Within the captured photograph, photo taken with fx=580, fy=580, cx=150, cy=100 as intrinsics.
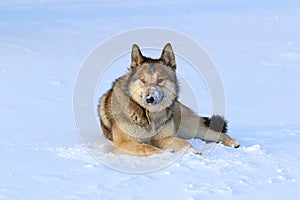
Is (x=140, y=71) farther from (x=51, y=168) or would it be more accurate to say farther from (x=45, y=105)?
(x=45, y=105)

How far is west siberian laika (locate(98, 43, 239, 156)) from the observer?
5.09 meters

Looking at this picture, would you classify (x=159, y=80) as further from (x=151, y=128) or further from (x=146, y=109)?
(x=151, y=128)

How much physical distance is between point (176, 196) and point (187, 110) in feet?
6.65

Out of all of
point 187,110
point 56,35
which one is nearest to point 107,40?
point 56,35

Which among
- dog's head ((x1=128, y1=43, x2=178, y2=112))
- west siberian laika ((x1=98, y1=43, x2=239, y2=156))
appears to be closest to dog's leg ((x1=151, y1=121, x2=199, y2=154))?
west siberian laika ((x1=98, y1=43, x2=239, y2=156))

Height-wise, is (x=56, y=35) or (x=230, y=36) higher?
(x=230, y=36)

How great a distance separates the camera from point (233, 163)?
4664 mm

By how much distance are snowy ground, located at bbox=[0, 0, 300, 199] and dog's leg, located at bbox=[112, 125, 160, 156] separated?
0.27 metres

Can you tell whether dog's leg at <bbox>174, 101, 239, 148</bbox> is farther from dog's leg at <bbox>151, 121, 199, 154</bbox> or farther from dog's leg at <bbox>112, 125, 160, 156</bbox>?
Result: dog's leg at <bbox>112, 125, 160, 156</bbox>

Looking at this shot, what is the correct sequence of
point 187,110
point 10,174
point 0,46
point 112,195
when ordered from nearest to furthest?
1. point 112,195
2. point 10,174
3. point 187,110
4. point 0,46

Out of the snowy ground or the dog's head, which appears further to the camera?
the dog's head

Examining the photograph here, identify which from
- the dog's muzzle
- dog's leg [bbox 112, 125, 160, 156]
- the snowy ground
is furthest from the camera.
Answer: the dog's muzzle

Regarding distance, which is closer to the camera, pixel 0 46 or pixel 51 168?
pixel 51 168

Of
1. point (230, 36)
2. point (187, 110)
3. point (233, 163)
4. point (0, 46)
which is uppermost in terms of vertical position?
point (230, 36)
